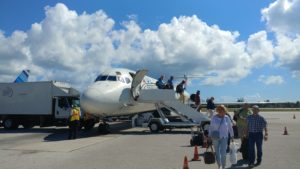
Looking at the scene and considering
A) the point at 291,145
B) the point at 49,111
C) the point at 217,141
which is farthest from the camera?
the point at 49,111

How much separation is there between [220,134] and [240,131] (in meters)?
3.07

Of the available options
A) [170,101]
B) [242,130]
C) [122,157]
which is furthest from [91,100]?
[242,130]

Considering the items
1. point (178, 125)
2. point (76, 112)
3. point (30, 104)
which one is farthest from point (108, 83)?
point (30, 104)

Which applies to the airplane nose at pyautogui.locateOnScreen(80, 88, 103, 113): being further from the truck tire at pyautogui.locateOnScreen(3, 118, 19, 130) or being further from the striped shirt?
the striped shirt

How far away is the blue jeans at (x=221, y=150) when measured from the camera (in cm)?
883

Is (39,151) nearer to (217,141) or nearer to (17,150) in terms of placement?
(17,150)

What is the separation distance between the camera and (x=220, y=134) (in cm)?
890

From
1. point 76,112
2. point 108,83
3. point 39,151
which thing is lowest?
point 39,151

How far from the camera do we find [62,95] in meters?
24.5

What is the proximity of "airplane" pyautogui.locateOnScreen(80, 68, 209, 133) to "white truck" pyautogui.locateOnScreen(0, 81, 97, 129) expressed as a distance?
14.1ft

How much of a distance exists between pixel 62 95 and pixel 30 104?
90.0 inches

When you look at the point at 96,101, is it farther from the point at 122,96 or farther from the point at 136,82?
the point at 136,82

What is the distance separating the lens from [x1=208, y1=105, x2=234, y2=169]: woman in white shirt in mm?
8852

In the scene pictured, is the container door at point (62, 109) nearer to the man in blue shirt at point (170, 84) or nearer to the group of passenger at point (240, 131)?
the man in blue shirt at point (170, 84)
